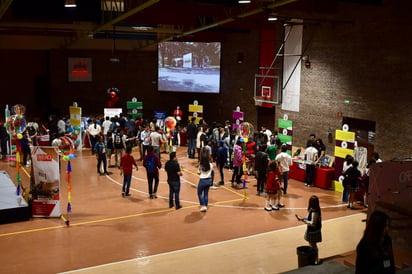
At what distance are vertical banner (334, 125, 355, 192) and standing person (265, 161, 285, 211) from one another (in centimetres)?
253

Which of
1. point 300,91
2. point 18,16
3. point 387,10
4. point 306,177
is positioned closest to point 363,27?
point 387,10

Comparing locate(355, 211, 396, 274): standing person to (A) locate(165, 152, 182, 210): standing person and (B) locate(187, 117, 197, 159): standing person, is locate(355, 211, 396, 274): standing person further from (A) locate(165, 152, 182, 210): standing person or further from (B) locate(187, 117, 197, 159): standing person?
(B) locate(187, 117, 197, 159): standing person

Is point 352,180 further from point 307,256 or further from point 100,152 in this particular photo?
point 100,152

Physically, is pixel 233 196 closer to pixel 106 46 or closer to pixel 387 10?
pixel 387 10

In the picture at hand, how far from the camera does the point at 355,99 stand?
15.3 m

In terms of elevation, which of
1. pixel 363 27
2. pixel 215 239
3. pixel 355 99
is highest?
pixel 363 27

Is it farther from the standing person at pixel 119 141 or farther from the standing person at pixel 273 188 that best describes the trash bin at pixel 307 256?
the standing person at pixel 119 141

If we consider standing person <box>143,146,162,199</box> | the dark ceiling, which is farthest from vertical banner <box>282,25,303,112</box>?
standing person <box>143,146,162,199</box>

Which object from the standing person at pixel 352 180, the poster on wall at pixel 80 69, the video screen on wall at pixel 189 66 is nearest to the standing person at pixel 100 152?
the standing person at pixel 352 180

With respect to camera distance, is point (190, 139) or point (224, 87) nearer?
point (190, 139)

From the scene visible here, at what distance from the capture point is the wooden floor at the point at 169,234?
7449mm

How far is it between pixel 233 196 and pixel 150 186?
216 centimetres

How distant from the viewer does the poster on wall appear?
24984 mm

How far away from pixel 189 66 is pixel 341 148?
43.7 ft
